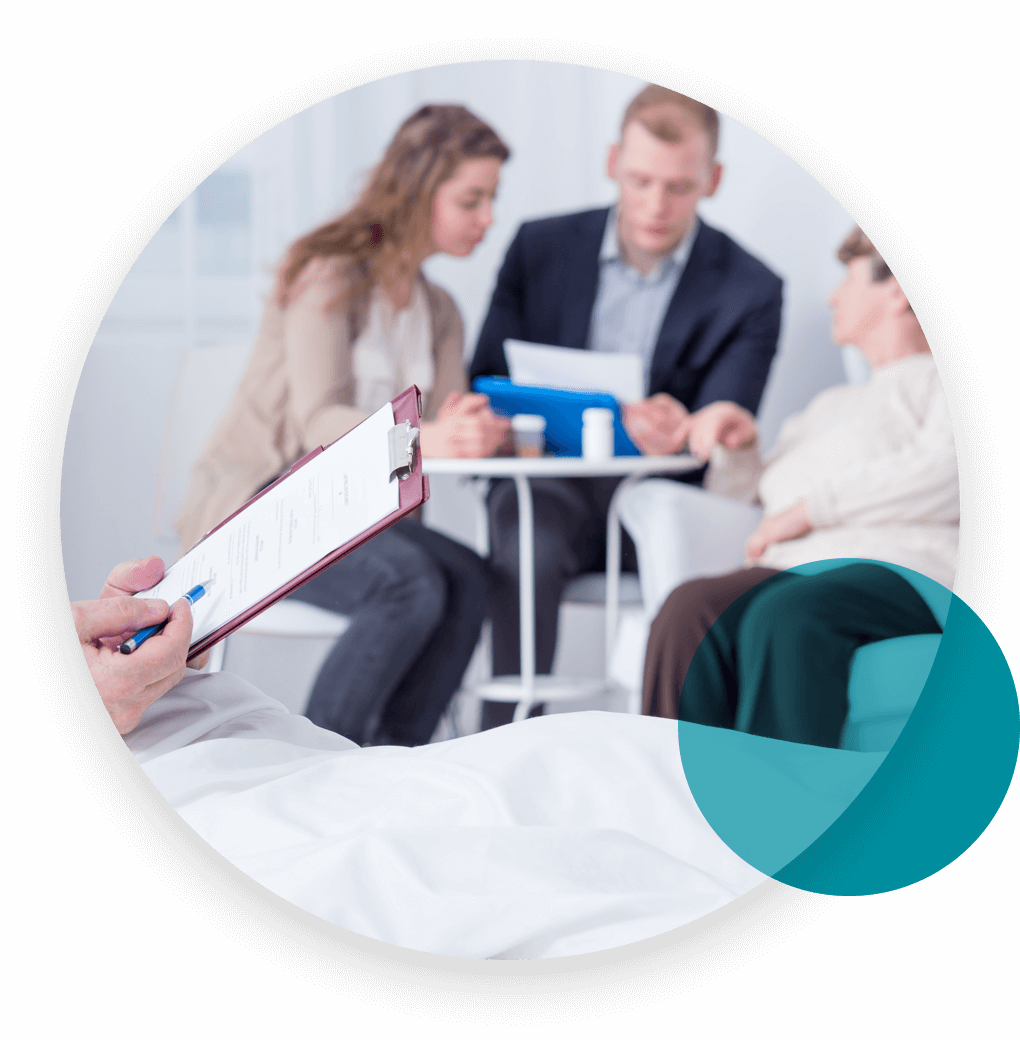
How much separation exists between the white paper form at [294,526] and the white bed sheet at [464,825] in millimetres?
153

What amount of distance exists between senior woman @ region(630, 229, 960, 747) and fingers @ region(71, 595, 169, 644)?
0.65 meters

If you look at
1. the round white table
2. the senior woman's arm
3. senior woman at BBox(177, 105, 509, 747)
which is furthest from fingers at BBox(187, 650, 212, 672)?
the senior woman's arm

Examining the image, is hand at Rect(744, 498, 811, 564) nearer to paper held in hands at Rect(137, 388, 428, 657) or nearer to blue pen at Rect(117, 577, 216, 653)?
paper held in hands at Rect(137, 388, 428, 657)

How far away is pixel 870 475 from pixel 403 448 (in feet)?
2.43

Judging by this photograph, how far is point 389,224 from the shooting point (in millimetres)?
1459

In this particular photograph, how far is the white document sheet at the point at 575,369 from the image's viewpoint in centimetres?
146

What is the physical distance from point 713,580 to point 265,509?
0.63 m

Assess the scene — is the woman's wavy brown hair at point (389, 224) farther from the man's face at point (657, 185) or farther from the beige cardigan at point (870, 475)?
the beige cardigan at point (870, 475)

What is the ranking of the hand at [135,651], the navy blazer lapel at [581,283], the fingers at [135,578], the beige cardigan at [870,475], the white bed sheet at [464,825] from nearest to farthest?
1. the white bed sheet at [464,825]
2. the hand at [135,651]
3. the fingers at [135,578]
4. the beige cardigan at [870,475]
5. the navy blazer lapel at [581,283]

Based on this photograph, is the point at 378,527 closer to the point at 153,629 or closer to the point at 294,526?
the point at 294,526

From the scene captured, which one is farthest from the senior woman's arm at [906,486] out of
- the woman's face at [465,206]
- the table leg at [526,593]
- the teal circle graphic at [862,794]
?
the woman's face at [465,206]

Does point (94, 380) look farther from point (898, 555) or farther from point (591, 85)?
point (898, 555)

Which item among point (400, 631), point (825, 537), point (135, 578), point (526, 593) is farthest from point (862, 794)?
point (135, 578)

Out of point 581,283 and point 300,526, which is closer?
point 300,526
